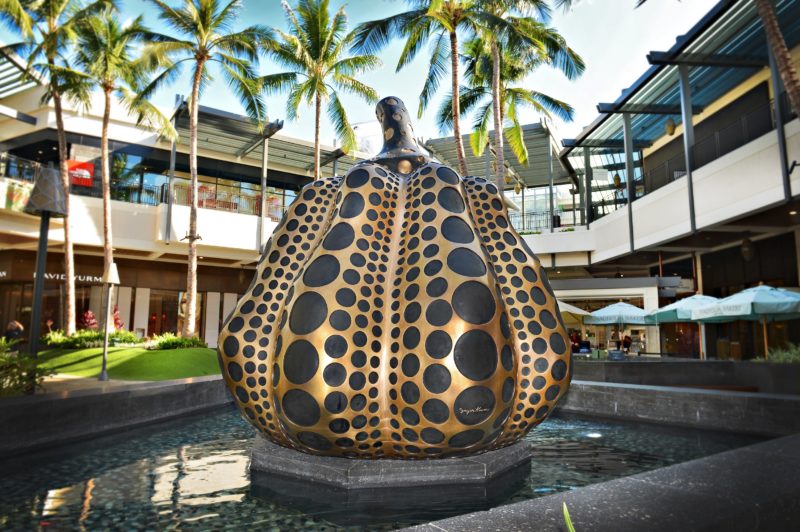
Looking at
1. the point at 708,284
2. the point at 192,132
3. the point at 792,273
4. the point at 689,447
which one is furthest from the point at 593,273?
the point at 689,447

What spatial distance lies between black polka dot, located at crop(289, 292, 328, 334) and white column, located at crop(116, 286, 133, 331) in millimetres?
25639

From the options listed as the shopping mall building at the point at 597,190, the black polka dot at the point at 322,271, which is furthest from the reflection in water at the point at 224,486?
the shopping mall building at the point at 597,190

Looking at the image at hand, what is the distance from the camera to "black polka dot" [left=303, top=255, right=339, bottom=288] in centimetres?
412

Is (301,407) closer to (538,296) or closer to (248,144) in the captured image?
(538,296)

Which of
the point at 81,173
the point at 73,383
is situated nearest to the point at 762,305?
the point at 73,383

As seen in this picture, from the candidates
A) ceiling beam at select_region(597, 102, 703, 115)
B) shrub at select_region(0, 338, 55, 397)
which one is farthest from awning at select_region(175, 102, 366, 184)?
shrub at select_region(0, 338, 55, 397)

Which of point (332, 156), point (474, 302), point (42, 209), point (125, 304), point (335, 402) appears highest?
point (332, 156)

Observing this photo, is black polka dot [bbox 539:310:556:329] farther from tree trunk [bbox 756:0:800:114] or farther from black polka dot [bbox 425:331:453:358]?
tree trunk [bbox 756:0:800:114]

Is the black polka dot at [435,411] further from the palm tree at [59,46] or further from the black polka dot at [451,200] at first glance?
the palm tree at [59,46]

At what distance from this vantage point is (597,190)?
1326 inches

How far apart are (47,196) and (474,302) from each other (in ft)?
29.6

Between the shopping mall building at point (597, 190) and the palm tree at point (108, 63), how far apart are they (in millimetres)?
2826

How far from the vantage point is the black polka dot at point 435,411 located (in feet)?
12.4

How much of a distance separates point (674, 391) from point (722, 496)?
186 inches
